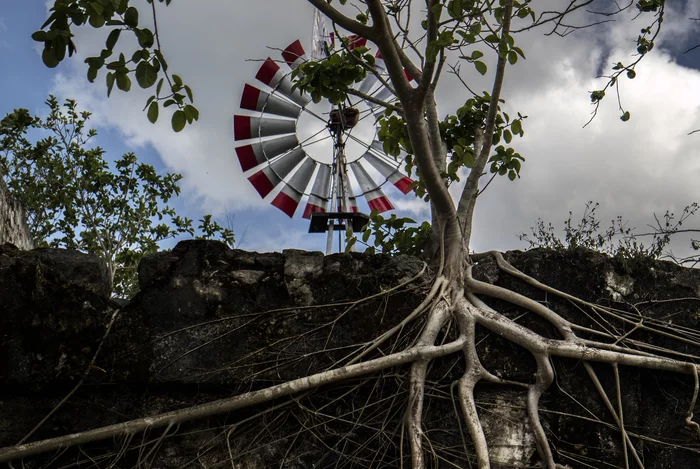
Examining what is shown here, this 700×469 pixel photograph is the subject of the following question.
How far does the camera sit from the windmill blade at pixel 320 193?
10.2 m

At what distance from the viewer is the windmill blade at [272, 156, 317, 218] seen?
9805 millimetres

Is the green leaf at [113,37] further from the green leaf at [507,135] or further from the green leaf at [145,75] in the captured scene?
the green leaf at [507,135]

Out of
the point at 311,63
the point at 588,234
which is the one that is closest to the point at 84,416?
the point at 311,63

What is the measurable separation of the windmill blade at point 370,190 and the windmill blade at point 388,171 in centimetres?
21

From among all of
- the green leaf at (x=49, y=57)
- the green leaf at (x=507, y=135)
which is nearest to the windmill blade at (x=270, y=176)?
the green leaf at (x=507, y=135)

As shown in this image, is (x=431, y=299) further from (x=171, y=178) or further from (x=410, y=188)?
(x=171, y=178)

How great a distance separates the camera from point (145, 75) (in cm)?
287

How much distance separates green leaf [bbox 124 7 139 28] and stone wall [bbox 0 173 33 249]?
2.12m

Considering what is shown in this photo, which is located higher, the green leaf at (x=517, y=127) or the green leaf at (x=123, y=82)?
the green leaf at (x=517, y=127)

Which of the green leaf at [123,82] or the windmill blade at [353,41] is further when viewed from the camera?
the windmill blade at [353,41]

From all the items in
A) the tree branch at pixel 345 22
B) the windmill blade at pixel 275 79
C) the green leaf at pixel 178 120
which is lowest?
the green leaf at pixel 178 120

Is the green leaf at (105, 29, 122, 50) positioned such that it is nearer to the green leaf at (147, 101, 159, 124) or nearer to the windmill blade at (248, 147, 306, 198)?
the green leaf at (147, 101, 159, 124)

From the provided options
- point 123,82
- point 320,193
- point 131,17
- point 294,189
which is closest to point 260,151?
point 294,189

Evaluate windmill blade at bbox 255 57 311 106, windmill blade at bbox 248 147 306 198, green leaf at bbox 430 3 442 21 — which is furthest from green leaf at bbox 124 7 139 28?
windmill blade at bbox 248 147 306 198
